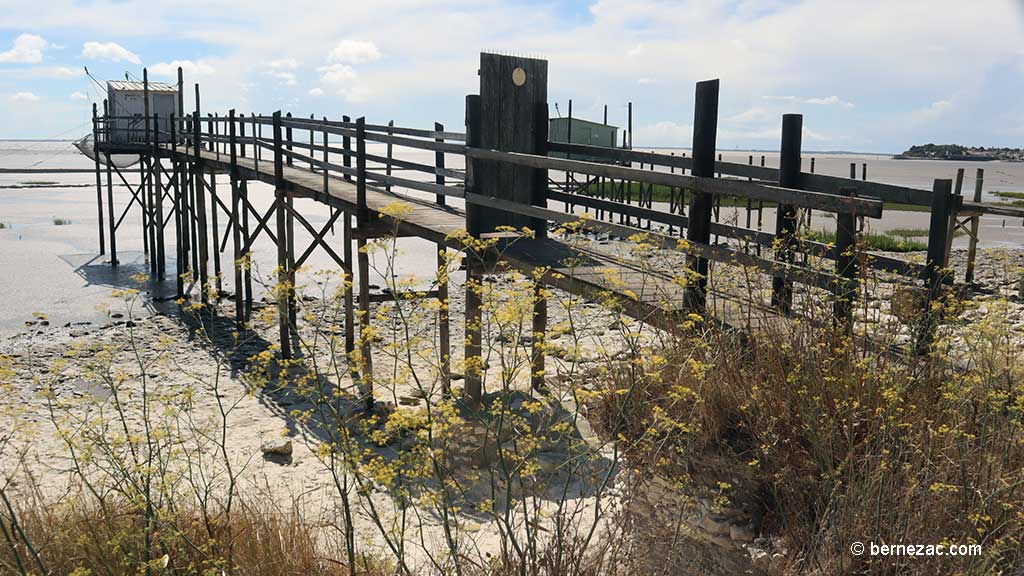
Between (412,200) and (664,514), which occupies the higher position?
(412,200)

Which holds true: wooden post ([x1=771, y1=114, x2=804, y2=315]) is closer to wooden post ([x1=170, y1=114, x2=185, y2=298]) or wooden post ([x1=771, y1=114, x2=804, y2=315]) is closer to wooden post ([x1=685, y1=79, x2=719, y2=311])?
wooden post ([x1=685, y1=79, x2=719, y2=311])

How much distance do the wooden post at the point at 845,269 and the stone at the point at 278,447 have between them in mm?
5867

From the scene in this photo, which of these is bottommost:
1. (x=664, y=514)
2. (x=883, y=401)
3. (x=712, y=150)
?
(x=664, y=514)

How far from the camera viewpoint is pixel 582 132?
33.6 meters

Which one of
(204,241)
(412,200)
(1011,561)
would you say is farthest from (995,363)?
(204,241)

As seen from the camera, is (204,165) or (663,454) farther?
(204,165)

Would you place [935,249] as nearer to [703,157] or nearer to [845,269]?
[845,269]

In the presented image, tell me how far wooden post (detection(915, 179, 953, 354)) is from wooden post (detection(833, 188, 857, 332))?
0.41m

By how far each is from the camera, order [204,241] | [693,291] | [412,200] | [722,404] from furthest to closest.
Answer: [204,241], [412,200], [693,291], [722,404]

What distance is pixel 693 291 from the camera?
20.3ft

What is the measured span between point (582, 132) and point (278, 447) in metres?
26.3

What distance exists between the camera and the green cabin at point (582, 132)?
32.2 metres

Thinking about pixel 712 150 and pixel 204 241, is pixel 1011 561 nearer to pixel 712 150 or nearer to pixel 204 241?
pixel 712 150

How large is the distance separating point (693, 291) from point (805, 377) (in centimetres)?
137
